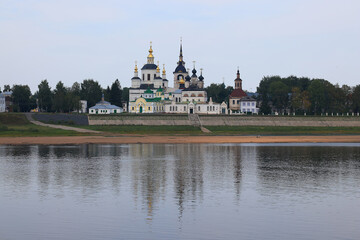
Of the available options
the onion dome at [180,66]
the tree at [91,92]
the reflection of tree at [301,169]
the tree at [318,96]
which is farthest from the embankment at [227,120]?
the reflection of tree at [301,169]

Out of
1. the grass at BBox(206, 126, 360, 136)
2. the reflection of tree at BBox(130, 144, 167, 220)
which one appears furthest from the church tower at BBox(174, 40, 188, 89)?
the reflection of tree at BBox(130, 144, 167, 220)

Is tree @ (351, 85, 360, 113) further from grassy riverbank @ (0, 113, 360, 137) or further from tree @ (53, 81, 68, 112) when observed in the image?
tree @ (53, 81, 68, 112)

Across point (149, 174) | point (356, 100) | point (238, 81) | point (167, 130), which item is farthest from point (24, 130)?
point (356, 100)

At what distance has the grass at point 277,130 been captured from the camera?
117875 mm

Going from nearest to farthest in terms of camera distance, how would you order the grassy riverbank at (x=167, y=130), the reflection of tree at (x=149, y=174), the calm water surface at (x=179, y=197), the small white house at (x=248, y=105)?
1. the calm water surface at (x=179, y=197)
2. the reflection of tree at (x=149, y=174)
3. the grassy riverbank at (x=167, y=130)
4. the small white house at (x=248, y=105)

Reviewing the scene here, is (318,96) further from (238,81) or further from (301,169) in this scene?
(301,169)

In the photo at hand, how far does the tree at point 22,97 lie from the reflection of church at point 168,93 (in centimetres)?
3406

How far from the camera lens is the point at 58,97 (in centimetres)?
15325

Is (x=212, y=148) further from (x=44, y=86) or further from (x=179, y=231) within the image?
(x=44, y=86)

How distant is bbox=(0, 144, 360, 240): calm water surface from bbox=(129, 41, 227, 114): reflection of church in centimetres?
8844

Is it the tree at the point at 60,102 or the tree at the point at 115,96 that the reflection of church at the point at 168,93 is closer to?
the tree at the point at 115,96

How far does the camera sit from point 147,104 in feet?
511

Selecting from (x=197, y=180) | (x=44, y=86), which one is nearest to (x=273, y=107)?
(x=44, y=86)

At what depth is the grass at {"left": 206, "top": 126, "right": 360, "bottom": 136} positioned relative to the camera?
4641 inches
